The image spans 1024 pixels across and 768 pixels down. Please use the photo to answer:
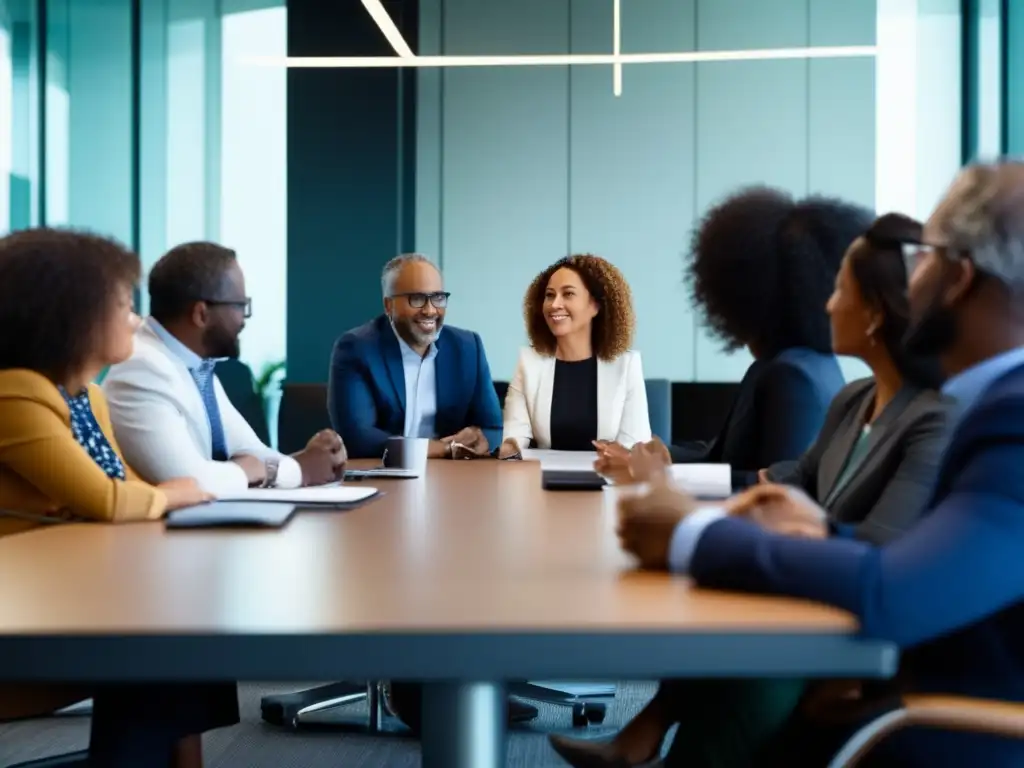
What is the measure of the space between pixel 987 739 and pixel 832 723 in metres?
0.34

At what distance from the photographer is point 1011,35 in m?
6.56

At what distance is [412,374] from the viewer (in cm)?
429

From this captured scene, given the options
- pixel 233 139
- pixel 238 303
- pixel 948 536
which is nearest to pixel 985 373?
pixel 948 536

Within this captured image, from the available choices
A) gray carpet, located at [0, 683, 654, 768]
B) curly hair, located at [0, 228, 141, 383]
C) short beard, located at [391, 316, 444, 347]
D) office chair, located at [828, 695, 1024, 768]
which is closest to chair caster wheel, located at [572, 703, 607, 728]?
gray carpet, located at [0, 683, 654, 768]

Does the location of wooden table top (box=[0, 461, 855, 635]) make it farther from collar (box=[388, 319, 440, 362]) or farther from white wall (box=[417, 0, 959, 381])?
white wall (box=[417, 0, 959, 381])

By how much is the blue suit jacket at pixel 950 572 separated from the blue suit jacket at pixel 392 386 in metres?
2.96

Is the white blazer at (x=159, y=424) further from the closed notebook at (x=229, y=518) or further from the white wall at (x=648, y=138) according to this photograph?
the white wall at (x=648, y=138)

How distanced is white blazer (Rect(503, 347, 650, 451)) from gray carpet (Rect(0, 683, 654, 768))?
3.33ft

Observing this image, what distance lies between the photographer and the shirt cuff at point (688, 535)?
1280 millimetres

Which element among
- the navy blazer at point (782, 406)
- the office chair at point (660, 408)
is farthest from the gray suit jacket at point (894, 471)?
the office chair at point (660, 408)

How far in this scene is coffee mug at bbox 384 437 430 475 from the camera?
10.2 ft

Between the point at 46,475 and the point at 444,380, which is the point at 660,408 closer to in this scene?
the point at 444,380

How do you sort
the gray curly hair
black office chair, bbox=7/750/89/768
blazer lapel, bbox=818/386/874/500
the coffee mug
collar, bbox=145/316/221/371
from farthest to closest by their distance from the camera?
the coffee mug
collar, bbox=145/316/221/371
black office chair, bbox=7/750/89/768
blazer lapel, bbox=818/386/874/500
the gray curly hair

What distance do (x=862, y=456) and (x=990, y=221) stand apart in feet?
1.86
